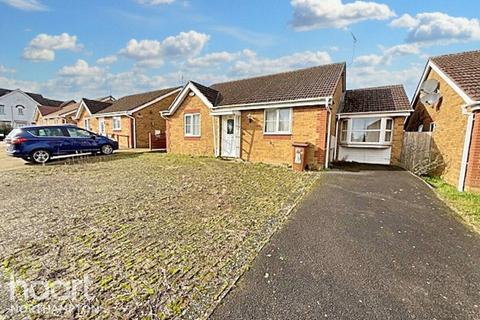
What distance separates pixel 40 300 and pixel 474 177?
10.0m

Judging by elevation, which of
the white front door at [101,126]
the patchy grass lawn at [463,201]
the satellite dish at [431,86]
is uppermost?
the satellite dish at [431,86]

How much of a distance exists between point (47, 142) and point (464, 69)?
18996 mm

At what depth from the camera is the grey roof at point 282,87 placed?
1088cm

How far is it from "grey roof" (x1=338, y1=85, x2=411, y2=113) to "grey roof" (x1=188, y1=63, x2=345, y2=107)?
6.36ft

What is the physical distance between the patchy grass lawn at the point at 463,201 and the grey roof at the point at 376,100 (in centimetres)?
501

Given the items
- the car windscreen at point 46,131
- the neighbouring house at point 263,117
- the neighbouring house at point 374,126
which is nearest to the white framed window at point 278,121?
the neighbouring house at point 263,117

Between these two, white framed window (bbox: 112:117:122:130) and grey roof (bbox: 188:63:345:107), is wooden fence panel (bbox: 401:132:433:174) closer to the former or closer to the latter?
grey roof (bbox: 188:63:345:107)

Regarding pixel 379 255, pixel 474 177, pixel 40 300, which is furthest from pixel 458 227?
pixel 40 300

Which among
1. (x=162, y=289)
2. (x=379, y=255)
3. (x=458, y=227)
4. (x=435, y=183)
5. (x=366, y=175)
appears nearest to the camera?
(x=162, y=289)

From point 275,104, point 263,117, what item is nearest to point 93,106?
point 263,117

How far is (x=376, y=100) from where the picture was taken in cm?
1298

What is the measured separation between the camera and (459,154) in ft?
25.6

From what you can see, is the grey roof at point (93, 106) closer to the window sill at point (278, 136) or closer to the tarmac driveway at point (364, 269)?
the window sill at point (278, 136)

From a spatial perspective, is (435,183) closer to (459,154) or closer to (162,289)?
(459,154)
